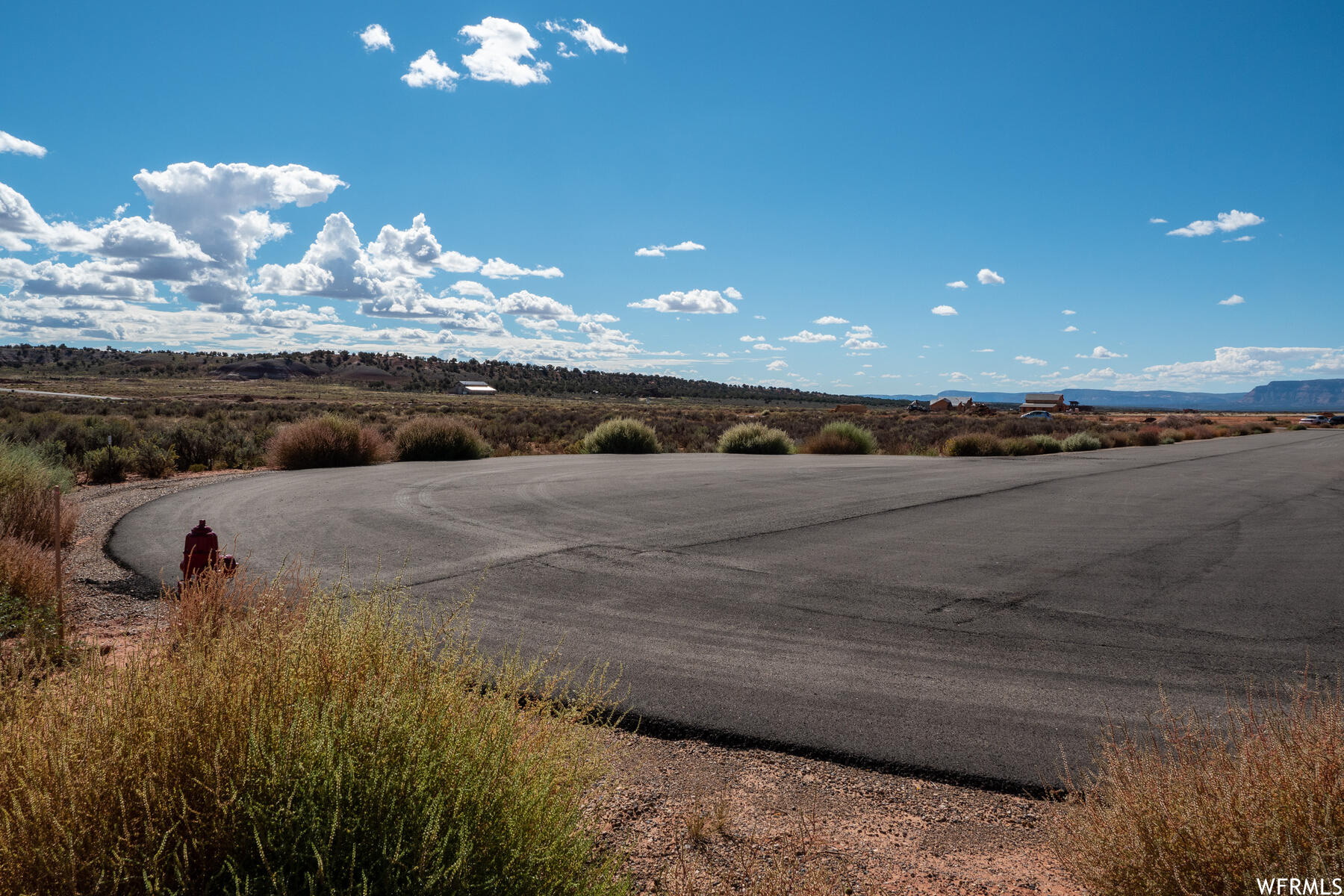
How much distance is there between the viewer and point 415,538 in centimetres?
1023

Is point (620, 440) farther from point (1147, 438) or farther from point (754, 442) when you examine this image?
point (1147, 438)

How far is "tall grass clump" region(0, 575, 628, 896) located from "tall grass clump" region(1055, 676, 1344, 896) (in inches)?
74.6

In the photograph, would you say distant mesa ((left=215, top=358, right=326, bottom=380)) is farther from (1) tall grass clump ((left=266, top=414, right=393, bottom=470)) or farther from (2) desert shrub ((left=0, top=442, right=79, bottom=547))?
(2) desert shrub ((left=0, top=442, right=79, bottom=547))

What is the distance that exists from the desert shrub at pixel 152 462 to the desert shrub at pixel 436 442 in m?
5.65

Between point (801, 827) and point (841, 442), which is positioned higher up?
point (841, 442)

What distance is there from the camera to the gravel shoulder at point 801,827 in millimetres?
3410

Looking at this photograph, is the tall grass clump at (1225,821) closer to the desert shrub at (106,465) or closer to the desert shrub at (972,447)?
the desert shrub at (106,465)

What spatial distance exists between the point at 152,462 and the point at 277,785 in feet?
65.3

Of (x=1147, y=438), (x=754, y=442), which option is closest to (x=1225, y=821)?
(x=754, y=442)

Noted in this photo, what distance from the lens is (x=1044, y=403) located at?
340ft

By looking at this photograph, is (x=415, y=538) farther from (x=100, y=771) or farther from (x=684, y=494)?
(x=100, y=771)

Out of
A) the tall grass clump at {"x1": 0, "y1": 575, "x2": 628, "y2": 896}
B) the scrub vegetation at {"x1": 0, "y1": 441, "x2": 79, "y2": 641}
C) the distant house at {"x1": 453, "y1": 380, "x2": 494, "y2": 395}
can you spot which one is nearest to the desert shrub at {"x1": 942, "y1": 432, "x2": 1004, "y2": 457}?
the scrub vegetation at {"x1": 0, "y1": 441, "x2": 79, "y2": 641}

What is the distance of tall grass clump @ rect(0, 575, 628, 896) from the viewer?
7.31ft

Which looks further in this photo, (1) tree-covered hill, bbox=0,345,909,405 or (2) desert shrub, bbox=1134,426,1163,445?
(1) tree-covered hill, bbox=0,345,909,405
